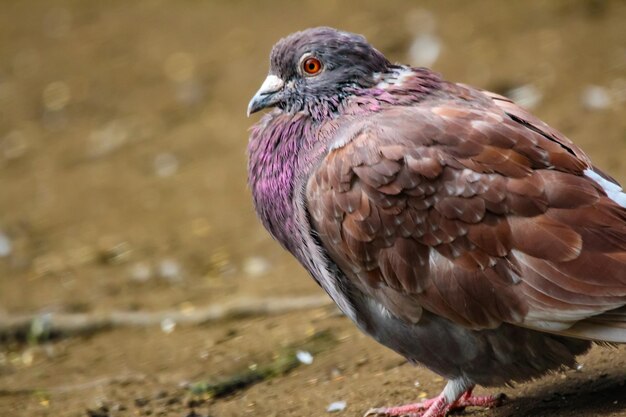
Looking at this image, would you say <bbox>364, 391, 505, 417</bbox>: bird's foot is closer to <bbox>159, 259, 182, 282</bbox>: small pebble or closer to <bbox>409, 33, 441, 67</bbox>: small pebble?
<bbox>159, 259, 182, 282</bbox>: small pebble

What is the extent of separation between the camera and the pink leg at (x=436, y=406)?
4.28 meters

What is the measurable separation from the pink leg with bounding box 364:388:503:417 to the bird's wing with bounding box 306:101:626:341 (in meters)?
0.51

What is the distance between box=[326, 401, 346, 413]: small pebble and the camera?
454 centimetres

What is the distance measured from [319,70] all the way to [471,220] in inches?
43.7

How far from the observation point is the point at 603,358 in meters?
4.48

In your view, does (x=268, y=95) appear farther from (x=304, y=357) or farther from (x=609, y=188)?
(x=609, y=188)

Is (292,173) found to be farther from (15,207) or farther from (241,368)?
(15,207)

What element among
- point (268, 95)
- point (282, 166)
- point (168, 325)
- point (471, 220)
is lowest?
point (168, 325)

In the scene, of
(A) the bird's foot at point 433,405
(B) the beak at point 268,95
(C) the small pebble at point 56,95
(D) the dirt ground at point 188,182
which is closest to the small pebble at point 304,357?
(D) the dirt ground at point 188,182

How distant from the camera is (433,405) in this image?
428cm

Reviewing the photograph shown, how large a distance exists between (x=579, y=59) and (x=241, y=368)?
440 centimetres

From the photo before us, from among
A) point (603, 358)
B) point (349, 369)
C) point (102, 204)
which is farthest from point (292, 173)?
point (102, 204)

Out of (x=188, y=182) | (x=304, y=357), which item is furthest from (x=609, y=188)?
(x=188, y=182)

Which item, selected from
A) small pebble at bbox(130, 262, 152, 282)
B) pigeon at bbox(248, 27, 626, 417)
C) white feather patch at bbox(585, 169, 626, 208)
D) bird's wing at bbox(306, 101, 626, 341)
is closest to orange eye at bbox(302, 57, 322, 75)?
pigeon at bbox(248, 27, 626, 417)
